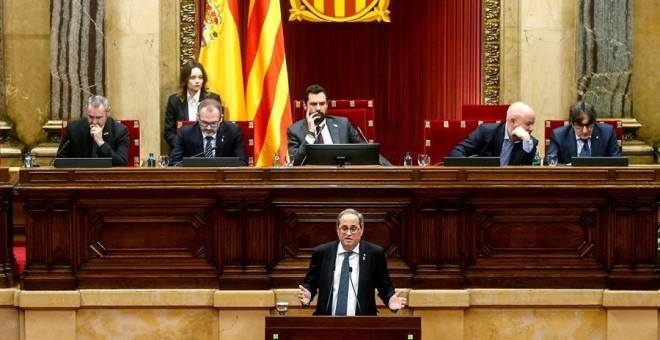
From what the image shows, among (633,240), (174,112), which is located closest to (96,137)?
(174,112)

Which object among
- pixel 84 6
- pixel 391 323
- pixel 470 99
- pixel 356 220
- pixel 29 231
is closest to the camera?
pixel 391 323

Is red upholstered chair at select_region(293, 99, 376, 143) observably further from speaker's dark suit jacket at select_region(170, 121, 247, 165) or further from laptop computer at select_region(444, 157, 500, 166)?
laptop computer at select_region(444, 157, 500, 166)

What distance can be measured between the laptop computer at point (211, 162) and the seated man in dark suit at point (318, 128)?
861mm

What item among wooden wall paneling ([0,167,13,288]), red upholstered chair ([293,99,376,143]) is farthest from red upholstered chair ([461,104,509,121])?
wooden wall paneling ([0,167,13,288])

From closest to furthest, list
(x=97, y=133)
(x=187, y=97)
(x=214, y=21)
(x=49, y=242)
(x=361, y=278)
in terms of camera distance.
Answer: (x=361, y=278) → (x=49, y=242) → (x=97, y=133) → (x=187, y=97) → (x=214, y=21)

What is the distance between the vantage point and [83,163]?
7.53m

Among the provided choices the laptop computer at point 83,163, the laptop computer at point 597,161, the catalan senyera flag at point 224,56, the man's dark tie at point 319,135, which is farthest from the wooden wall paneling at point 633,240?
the catalan senyera flag at point 224,56

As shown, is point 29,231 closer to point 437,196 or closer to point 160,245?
point 160,245

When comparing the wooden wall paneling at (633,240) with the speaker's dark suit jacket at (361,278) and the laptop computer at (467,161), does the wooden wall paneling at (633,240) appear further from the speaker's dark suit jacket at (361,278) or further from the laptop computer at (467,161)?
the speaker's dark suit jacket at (361,278)

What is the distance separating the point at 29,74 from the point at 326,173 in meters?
3.83

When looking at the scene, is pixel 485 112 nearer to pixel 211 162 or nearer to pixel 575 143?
pixel 575 143

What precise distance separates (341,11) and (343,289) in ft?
16.1

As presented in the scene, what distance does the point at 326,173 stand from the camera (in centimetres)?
747

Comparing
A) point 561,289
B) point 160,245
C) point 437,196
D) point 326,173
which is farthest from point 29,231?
point 561,289
